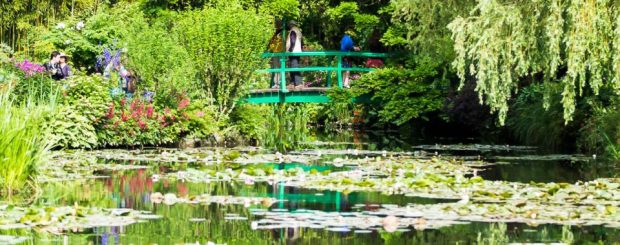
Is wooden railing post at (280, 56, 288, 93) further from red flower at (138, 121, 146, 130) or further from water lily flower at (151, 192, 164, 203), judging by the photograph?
water lily flower at (151, 192, 164, 203)

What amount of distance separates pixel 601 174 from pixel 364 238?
25.8ft

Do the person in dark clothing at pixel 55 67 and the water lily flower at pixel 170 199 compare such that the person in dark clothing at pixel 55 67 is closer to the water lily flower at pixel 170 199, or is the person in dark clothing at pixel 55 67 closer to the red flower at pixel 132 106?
the red flower at pixel 132 106

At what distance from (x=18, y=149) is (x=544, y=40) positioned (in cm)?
755

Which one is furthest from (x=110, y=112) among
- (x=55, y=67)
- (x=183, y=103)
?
(x=55, y=67)

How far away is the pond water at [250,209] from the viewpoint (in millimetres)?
9430

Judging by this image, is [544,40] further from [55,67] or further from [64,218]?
[55,67]

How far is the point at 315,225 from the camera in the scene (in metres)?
10.2

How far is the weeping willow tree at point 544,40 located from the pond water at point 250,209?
1.27m

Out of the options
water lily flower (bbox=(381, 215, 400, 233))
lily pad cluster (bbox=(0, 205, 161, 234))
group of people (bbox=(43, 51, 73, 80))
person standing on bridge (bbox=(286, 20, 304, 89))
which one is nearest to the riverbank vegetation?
group of people (bbox=(43, 51, 73, 80))

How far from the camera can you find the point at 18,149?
1277 cm

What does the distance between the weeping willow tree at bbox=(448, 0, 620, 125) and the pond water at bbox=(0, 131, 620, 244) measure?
1272mm

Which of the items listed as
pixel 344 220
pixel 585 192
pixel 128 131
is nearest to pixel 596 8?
pixel 585 192

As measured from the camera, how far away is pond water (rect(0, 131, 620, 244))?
9.43 meters

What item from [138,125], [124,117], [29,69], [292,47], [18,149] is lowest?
[18,149]
